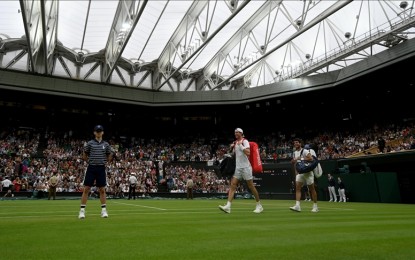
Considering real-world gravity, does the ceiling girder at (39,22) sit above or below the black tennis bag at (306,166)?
above

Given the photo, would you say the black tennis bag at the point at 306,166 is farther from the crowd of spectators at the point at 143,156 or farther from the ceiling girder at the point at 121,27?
the crowd of spectators at the point at 143,156

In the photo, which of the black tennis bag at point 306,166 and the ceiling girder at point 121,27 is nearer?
the black tennis bag at point 306,166

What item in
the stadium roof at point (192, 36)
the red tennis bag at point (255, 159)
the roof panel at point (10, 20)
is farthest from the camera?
the stadium roof at point (192, 36)

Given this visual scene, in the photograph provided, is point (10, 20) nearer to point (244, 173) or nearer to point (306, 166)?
point (244, 173)

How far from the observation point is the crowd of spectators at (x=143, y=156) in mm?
28125

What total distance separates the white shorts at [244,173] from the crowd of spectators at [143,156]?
66.8 ft

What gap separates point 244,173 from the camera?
28.8 ft

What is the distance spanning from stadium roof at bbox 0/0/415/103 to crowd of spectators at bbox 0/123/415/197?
282 inches

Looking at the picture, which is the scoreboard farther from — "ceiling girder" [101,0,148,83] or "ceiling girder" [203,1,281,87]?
"ceiling girder" [101,0,148,83]

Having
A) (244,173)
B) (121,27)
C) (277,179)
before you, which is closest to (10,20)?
(121,27)

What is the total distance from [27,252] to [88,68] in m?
35.6

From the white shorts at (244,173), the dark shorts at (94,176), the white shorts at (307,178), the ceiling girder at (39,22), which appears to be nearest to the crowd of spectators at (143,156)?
the ceiling girder at (39,22)

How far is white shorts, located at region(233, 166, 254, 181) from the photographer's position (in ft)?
28.6

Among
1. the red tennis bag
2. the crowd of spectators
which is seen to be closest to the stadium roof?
the crowd of spectators
